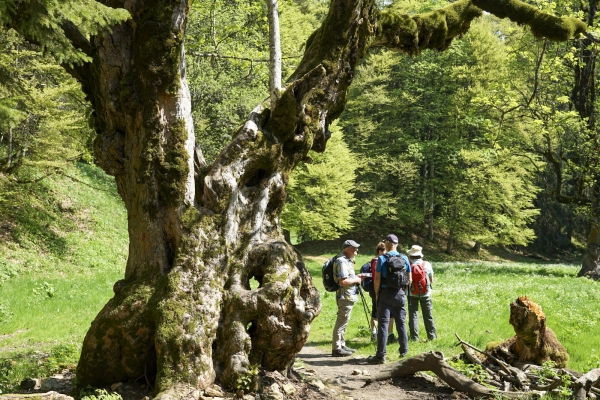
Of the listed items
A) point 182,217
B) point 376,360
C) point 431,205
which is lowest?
point 376,360

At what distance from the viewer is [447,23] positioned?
896 centimetres

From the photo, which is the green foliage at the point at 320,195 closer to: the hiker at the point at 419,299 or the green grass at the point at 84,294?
the green grass at the point at 84,294

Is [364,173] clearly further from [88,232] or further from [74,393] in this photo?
[74,393]

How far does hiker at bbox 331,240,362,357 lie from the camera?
10.4 meters

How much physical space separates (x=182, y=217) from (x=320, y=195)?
29.0 meters

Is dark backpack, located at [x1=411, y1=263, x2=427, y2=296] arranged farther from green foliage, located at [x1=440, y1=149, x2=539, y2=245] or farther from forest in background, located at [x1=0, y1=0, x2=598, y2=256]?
green foliage, located at [x1=440, y1=149, x2=539, y2=245]

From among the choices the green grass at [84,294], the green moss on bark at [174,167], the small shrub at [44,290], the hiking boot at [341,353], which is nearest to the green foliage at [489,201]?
the green grass at [84,294]

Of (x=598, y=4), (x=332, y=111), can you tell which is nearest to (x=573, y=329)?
(x=332, y=111)

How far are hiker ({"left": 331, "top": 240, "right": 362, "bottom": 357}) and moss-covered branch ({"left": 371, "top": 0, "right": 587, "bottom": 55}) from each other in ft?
13.1

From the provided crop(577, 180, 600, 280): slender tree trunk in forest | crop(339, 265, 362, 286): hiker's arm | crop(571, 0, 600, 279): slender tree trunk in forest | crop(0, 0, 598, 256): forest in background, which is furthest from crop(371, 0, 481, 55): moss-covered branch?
crop(577, 180, 600, 280): slender tree trunk in forest

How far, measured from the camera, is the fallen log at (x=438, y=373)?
6809 mm

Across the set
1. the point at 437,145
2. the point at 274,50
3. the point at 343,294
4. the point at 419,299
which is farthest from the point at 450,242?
the point at 274,50

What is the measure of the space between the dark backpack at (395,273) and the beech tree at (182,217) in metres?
2.74

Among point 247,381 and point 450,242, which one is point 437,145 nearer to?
point 450,242
